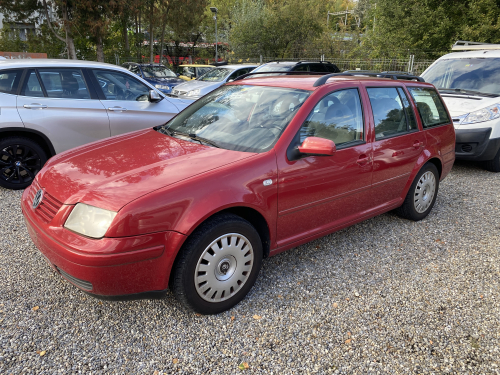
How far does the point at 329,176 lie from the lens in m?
3.26

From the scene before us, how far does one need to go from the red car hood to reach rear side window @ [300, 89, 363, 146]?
67 centimetres

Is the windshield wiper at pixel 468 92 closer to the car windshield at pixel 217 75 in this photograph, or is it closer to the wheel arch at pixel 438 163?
the wheel arch at pixel 438 163

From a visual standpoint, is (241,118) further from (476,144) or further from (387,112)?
(476,144)

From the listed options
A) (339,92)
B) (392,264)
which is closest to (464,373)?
(392,264)

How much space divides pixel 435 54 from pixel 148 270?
2147cm

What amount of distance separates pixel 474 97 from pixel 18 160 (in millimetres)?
7530

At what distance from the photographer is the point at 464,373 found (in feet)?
7.77

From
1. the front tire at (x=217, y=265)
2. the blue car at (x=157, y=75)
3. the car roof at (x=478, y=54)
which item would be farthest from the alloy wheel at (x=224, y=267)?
the blue car at (x=157, y=75)

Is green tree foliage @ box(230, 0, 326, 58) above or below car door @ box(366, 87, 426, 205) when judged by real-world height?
above

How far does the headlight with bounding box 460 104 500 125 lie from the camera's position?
656 centimetres

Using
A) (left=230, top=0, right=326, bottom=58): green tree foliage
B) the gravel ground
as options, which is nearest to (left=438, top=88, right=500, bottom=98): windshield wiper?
the gravel ground

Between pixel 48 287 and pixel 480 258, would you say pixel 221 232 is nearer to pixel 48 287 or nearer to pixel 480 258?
pixel 48 287

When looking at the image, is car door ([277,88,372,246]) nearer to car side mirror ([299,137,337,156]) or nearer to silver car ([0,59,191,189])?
car side mirror ([299,137,337,156])

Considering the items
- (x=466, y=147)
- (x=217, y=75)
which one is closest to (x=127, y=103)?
(x=466, y=147)
